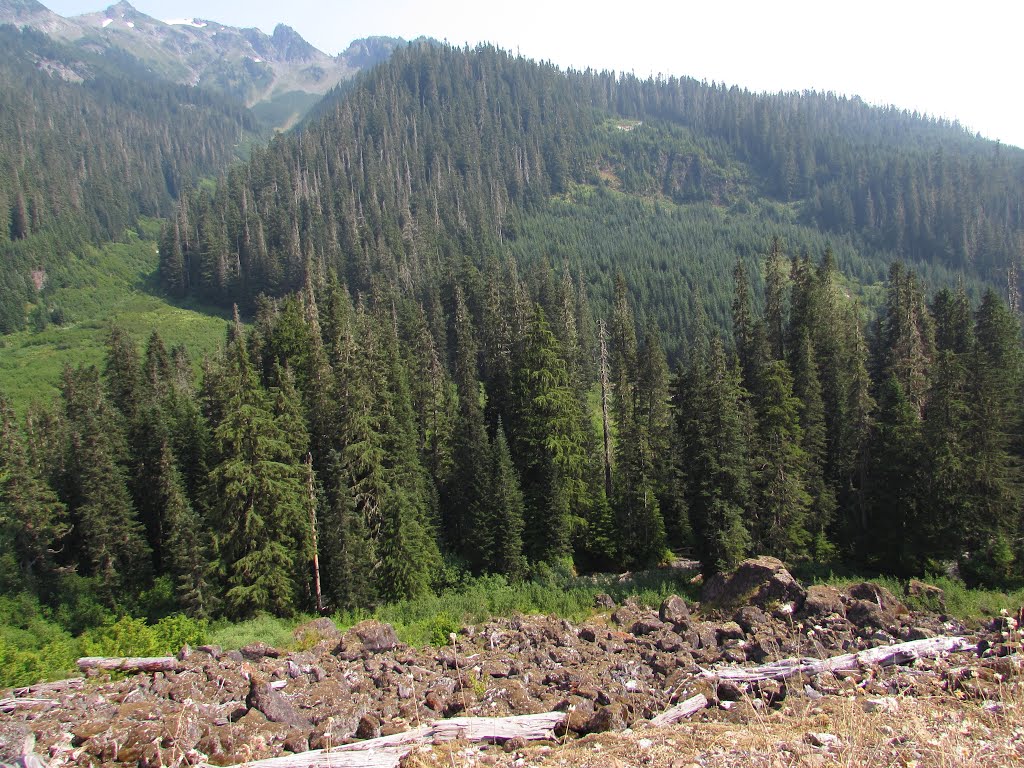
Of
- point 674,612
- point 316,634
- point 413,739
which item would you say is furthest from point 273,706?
point 674,612

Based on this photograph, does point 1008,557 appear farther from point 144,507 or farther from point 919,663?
point 144,507

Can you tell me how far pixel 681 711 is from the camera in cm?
990

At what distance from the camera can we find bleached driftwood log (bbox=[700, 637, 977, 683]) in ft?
37.5

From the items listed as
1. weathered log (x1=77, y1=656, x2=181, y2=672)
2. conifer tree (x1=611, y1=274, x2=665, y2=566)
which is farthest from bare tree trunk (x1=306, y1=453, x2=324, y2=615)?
conifer tree (x1=611, y1=274, x2=665, y2=566)

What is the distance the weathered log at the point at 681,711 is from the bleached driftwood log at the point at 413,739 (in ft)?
5.18

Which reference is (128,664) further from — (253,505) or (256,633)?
(253,505)

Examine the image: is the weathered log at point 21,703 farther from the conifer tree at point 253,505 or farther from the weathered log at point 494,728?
the conifer tree at point 253,505

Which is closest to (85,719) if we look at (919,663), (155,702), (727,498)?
(155,702)

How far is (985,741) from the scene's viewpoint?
252 inches

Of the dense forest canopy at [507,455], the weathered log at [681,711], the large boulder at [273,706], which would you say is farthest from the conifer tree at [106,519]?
the weathered log at [681,711]

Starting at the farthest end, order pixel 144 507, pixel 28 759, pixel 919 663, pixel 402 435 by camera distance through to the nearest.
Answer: pixel 144 507 → pixel 402 435 → pixel 919 663 → pixel 28 759

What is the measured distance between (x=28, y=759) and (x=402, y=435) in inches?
1024

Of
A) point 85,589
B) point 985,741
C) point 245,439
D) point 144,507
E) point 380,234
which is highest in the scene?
point 380,234

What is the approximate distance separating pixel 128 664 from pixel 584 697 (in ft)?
33.5
